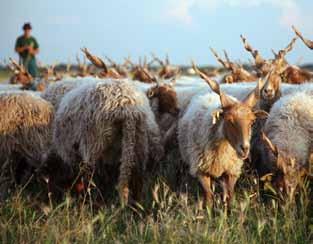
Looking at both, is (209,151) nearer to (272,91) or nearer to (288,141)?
(288,141)

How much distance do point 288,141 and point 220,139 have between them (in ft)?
2.48

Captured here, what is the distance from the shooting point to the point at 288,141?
6859 millimetres

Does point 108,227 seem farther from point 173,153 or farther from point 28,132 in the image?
point 173,153

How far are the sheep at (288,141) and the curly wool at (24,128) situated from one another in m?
2.44

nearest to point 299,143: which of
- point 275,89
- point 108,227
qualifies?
point 275,89

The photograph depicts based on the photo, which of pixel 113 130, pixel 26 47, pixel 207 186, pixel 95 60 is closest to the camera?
pixel 113 130

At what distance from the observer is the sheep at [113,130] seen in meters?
6.49

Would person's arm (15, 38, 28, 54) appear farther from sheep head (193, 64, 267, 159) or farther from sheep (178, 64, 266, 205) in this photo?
sheep head (193, 64, 267, 159)

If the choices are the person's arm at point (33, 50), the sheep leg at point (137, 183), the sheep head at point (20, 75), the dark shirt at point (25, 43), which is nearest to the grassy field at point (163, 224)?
the sheep leg at point (137, 183)

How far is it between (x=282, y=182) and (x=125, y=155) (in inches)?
61.4

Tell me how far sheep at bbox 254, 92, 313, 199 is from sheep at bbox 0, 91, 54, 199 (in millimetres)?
2453

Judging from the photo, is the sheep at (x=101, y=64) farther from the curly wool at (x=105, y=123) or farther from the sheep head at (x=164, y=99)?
the curly wool at (x=105, y=123)

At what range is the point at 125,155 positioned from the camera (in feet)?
21.2

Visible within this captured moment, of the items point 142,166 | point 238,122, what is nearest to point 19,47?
point 142,166
